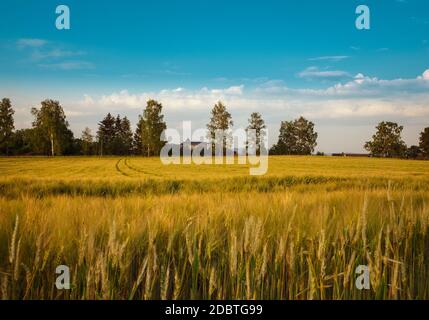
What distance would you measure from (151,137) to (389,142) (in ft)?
144

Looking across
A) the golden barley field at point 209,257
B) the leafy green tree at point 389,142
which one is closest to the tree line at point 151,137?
the leafy green tree at point 389,142

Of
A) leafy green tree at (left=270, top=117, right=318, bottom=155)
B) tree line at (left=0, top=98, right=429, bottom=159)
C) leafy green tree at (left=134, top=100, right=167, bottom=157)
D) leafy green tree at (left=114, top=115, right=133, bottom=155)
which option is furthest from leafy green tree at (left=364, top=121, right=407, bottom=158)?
leafy green tree at (left=114, top=115, right=133, bottom=155)

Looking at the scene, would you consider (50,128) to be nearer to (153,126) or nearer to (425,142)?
(153,126)

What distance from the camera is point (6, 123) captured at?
164 feet

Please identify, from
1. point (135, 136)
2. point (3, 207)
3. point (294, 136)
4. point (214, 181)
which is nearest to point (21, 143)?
point (135, 136)

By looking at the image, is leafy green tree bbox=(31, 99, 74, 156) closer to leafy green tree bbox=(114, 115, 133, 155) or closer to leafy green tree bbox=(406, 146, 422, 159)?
leafy green tree bbox=(114, 115, 133, 155)

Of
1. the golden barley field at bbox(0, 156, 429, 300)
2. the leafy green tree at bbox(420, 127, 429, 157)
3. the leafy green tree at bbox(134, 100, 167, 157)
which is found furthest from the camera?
the leafy green tree at bbox(134, 100, 167, 157)

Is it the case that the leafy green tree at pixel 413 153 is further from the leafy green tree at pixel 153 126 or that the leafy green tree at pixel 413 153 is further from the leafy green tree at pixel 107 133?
the leafy green tree at pixel 107 133

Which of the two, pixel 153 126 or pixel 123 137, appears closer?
pixel 153 126

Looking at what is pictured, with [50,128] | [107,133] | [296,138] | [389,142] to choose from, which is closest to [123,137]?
[107,133]

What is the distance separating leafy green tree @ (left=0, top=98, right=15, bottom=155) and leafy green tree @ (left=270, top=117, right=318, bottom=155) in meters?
46.9

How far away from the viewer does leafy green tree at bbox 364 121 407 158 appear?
55.2 meters
